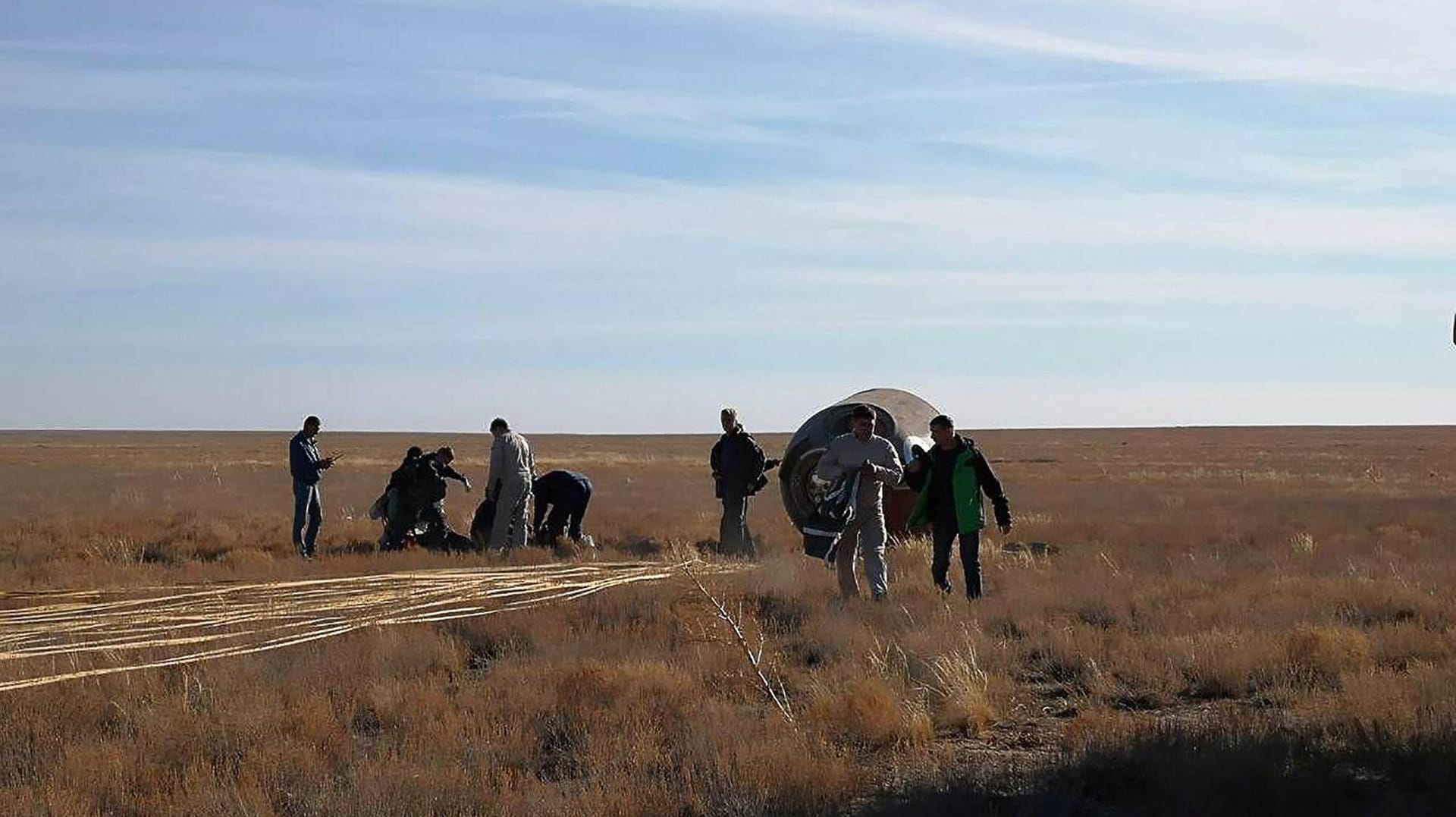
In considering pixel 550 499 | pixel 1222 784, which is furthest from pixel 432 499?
pixel 1222 784

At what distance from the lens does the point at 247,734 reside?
8742 millimetres

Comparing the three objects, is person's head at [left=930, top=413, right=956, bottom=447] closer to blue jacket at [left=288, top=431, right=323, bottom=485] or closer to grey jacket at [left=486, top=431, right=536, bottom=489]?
grey jacket at [left=486, top=431, right=536, bottom=489]

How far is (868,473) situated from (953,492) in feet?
2.76

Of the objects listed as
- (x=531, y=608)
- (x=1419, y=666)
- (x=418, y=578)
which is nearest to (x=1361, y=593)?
(x=1419, y=666)

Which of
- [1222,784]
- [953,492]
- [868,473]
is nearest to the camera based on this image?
[1222,784]

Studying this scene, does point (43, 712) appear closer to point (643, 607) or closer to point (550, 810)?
point (550, 810)

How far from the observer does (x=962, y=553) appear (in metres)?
13.6

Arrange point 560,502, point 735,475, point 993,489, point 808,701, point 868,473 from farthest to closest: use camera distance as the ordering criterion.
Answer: point 560,502, point 735,475, point 993,489, point 868,473, point 808,701

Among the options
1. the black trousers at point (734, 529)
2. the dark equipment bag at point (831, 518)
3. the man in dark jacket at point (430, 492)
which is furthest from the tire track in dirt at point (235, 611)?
the man in dark jacket at point (430, 492)

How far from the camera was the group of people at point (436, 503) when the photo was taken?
18.6 meters

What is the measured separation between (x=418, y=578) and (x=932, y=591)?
485 cm

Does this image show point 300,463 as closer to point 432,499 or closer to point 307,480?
point 307,480

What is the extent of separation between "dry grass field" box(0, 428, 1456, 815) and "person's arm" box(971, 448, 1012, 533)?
0.77 m

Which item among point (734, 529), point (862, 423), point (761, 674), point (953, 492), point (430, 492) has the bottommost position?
point (761, 674)
